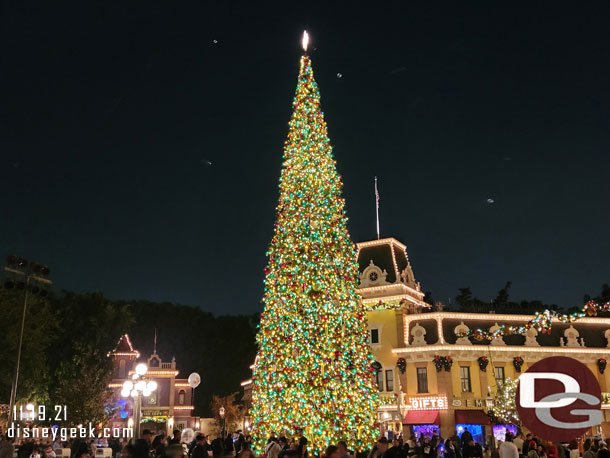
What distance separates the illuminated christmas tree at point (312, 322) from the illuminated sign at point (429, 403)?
16.5 meters

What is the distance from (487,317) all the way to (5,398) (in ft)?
105

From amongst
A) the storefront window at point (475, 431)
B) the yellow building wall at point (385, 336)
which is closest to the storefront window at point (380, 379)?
the yellow building wall at point (385, 336)

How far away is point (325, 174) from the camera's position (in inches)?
880

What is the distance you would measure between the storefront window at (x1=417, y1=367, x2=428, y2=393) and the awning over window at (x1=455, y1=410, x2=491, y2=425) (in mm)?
2459

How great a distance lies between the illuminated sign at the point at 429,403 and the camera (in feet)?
119

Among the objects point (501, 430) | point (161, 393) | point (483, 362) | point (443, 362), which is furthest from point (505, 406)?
point (161, 393)

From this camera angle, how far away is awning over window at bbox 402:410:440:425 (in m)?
35.9

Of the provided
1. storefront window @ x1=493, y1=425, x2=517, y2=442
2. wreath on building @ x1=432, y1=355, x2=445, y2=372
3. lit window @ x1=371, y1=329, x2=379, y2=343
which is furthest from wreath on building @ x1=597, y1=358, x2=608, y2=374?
lit window @ x1=371, y1=329, x2=379, y2=343

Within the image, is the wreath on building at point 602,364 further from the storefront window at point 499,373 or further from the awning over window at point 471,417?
the awning over window at point 471,417

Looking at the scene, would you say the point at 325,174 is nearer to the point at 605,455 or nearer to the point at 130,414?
the point at 605,455

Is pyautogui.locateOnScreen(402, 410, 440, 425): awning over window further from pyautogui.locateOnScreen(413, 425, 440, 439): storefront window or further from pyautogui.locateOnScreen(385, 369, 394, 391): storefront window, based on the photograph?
pyautogui.locateOnScreen(385, 369, 394, 391): storefront window

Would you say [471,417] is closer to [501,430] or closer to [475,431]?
[475,431]

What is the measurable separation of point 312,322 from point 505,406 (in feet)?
61.9

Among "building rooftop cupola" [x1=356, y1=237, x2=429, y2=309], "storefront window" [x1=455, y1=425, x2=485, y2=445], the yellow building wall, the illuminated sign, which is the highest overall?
"building rooftop cupola" [x1=356, y1=237, x2=429, y2=309]
